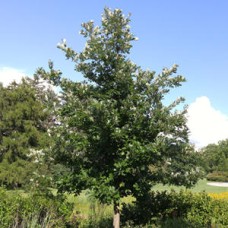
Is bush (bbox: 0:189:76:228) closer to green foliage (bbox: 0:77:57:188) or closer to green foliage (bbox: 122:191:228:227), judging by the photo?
green foliage (bbox: 122:191:228:227)

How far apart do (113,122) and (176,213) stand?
4662 mm

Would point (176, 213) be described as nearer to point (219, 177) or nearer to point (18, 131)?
point (18, 131)

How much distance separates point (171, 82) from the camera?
653cm

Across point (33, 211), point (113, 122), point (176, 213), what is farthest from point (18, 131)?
point (113, 122)

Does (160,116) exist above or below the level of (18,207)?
above

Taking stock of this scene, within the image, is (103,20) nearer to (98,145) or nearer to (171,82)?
(171,82)

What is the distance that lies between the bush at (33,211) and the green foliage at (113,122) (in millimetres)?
1378

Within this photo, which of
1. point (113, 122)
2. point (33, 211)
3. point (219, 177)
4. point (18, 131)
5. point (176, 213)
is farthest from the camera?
point (219, 177)

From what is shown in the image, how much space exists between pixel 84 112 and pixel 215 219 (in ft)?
16.1

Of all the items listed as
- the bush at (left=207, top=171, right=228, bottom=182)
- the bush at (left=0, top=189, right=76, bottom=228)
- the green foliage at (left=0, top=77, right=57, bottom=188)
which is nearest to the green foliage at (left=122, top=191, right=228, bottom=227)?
the bush at (left=0, top=189, right=76, bottom=228)

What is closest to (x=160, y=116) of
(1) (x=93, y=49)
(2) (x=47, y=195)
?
(1) (x=93, y=49)

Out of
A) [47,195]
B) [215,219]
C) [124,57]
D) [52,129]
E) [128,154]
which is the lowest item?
[215,219]

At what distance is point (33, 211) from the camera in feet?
24.9

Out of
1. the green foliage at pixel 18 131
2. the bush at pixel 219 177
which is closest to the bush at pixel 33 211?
the green foliage at pixel 18 131
